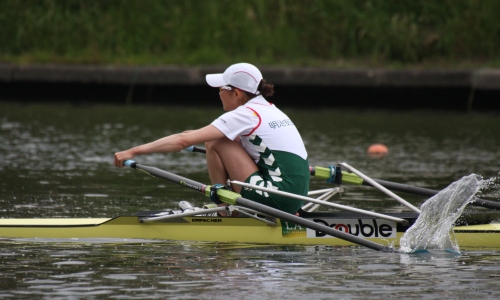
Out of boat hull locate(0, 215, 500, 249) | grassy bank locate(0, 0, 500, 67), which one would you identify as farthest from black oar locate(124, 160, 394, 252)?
grassy bank locate(0, 0, 500, 67)

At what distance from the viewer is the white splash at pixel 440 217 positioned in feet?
24.6

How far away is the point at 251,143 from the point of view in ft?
Result: 25.3

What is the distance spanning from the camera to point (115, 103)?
2084 centimetres

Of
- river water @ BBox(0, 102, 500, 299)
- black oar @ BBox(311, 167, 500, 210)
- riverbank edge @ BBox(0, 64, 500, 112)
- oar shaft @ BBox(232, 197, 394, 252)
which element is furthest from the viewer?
riverbank edge @ BBox(0, 64, 500, 112)

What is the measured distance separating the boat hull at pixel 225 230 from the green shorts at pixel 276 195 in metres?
0.19

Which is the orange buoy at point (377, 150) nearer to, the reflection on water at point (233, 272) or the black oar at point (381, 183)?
the black oar at point (381, 183)

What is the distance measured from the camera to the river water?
20.8 ft

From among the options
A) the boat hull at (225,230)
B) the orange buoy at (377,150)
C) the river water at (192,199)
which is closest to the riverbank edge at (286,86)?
the river water at (192,199)

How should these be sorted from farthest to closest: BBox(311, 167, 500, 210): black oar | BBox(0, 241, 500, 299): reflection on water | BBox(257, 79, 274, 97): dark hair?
BBox(311, 167, 500, 210): black oar
BBox(257, 79, 274, 97): dark hair
BBox(0, 241, 500, 299): reflection on water

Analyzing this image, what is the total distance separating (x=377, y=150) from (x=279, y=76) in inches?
243

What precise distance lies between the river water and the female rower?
511 mm

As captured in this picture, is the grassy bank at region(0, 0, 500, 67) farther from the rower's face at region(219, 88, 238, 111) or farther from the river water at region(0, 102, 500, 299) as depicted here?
the rower's face at region(219, 88, 238, 111)

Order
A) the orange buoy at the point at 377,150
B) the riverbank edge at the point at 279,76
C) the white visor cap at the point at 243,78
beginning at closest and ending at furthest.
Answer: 1. the white visor cap at the point at 243,78
2. the orange buoy at the point at 377,150
3. the riverbank edge at the point at 279,76

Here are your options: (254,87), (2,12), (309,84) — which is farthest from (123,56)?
(254,87)
